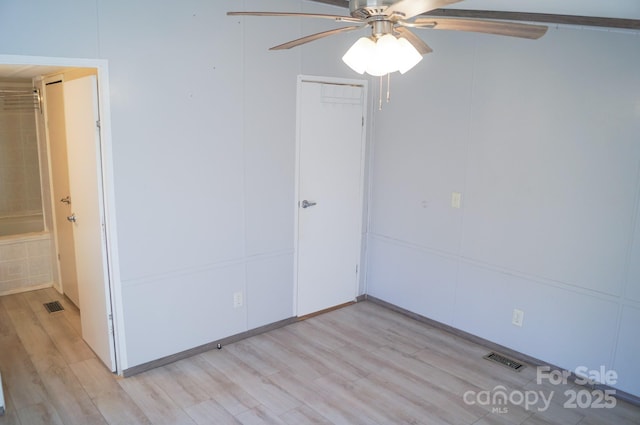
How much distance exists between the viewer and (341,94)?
4.04 metres

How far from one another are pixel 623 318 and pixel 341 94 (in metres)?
2.64

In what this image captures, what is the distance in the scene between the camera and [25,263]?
4.61m

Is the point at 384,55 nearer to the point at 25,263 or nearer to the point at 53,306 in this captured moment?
the point at 53,306

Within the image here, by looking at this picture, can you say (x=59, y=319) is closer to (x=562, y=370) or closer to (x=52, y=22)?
(x=52, y=22)

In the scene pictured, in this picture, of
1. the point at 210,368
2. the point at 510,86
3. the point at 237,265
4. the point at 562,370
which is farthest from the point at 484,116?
the point at 210,368

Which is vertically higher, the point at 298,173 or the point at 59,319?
the point at 298,173

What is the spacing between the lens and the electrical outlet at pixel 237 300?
12.0ft

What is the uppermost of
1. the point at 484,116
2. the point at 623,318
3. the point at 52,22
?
the point at 52,22

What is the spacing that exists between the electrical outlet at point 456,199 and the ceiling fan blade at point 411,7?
229 cm

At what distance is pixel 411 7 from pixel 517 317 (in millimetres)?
2680

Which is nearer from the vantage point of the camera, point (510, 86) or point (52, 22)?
point (52, 22)

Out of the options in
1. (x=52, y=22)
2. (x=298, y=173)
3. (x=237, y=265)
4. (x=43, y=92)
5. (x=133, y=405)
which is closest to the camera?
(x=52, y=22)

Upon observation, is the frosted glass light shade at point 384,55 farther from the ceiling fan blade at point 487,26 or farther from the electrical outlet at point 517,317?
the electrical outlet at point 517,317

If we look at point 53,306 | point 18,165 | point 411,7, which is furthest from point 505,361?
point 18,165
